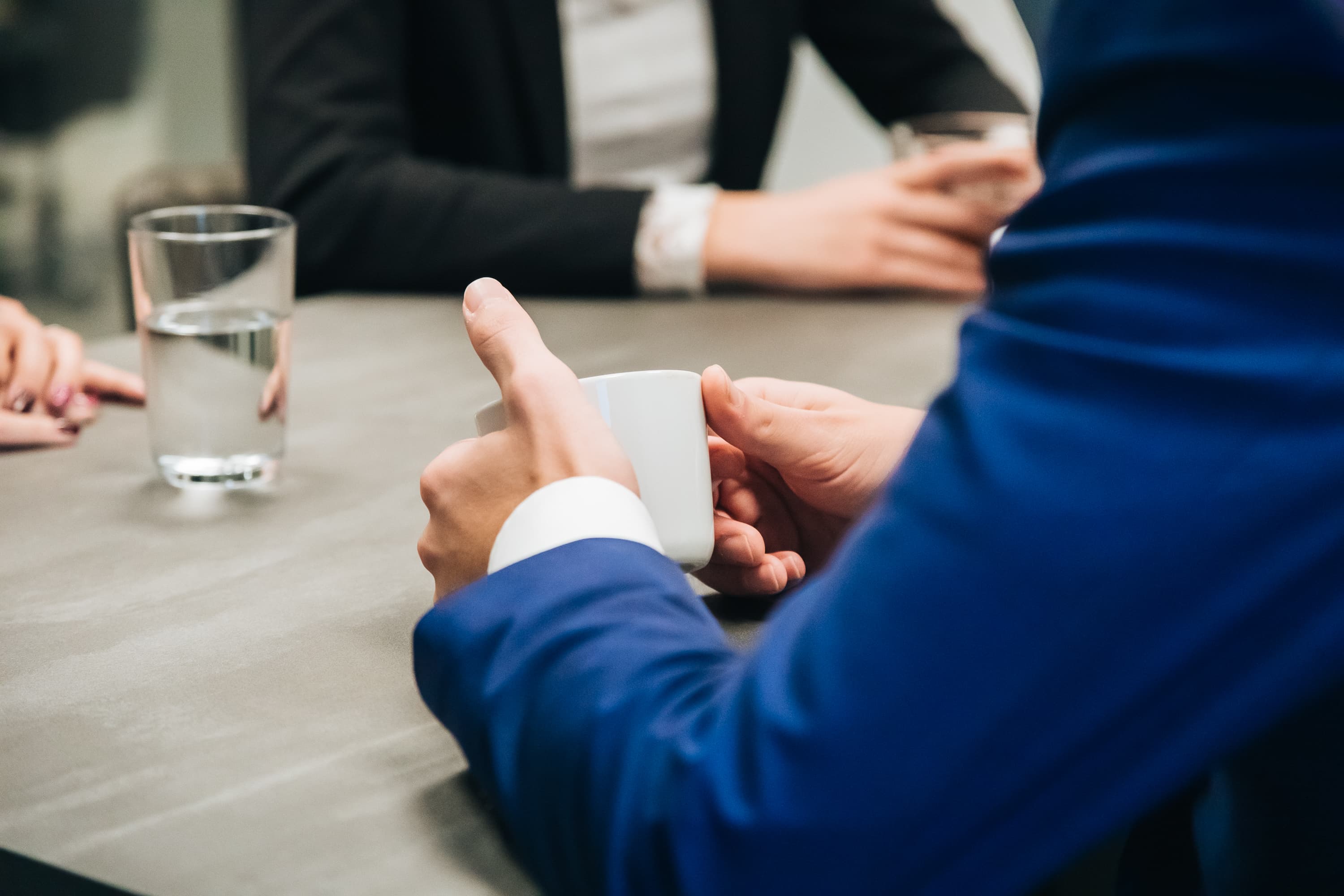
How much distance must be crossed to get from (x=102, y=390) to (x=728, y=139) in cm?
103

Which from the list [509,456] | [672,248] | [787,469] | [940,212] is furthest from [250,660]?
[940,212]

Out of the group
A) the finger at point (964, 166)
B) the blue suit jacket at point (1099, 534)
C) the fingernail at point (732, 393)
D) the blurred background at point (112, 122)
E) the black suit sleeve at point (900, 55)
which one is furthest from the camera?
the blurred background at point (112, 122)

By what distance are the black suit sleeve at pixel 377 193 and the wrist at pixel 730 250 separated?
3.0 inches

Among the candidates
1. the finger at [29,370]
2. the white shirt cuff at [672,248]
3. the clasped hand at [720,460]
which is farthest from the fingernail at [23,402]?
the white shirt cuff at [672,248]

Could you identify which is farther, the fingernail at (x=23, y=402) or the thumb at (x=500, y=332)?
the fingernail at (x=23, y=402)

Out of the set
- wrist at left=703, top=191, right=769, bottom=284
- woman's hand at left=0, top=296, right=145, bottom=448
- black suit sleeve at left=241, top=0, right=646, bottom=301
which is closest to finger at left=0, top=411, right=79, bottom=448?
woman's hand at left=0, top=296, right=145, bottom=448

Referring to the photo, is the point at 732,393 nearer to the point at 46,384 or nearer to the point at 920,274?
the point at 46,384

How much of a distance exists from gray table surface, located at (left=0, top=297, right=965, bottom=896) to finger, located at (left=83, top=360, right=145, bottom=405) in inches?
1.0

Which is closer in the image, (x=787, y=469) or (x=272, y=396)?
(x=787, y=469)

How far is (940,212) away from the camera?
1.24 metres

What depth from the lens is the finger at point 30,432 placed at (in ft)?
2.57

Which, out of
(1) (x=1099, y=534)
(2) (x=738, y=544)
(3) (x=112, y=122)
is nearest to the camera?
(1) (x=1099, y=534)

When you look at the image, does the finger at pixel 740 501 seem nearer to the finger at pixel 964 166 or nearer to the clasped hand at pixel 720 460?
the clasped hand at pixel 720 460

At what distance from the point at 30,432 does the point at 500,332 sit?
434 mm
